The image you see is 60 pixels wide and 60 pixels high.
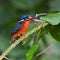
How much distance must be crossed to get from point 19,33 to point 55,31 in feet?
0.50

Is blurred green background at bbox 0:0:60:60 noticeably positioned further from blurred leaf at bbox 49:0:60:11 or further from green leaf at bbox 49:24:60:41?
green leaf at bbox 49:24:60:41

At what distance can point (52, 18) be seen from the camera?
45.1 inches

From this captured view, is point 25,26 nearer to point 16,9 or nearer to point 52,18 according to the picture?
point 52,18

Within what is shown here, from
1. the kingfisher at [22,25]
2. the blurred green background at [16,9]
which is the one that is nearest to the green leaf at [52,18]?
the kingfisher at [22,25]

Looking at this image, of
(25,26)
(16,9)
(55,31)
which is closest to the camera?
(25,26)

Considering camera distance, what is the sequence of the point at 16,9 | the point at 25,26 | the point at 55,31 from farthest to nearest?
1. the point at 16,9
2. the point at 55,31
3. the point at 25,26

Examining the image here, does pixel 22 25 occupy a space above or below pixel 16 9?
below

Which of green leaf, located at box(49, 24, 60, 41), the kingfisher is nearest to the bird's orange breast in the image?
the kingfisher

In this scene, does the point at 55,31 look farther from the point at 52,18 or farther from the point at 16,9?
the point at 16,9

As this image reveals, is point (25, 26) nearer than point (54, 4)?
Yes

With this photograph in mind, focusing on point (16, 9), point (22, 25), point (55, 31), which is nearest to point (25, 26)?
point (22, 25)

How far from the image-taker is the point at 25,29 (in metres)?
1.13

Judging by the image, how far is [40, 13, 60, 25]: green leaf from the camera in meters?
1.11

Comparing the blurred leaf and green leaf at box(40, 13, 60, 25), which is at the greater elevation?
the blurred leaf
